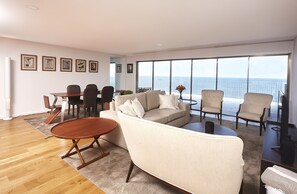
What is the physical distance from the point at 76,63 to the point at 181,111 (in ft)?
15.4

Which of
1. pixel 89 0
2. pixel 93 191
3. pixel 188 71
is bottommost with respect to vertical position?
pixel 93 191

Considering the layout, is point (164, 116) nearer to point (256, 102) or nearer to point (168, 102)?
point (168, 102)

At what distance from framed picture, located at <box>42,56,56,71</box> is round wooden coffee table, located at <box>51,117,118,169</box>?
3.82 meters

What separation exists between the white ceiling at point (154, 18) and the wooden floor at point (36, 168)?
2.36 metres

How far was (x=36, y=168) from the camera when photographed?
7.76 feet

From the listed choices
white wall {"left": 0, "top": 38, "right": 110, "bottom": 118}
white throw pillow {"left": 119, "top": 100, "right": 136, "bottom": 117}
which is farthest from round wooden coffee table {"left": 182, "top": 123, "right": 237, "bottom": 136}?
white wall {"left": 0, "top": 38, "right": 110, "bottom": 118}

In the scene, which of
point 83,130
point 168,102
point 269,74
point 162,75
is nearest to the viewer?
point 83,130

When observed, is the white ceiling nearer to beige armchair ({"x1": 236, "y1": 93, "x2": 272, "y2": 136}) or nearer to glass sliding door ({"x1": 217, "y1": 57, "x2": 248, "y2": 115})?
glass sliding door ({"x1": 217, "y1": 57, "x2": 248, "y2": 115})

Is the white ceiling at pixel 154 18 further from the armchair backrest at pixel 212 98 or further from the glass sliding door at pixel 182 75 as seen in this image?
the glass sliding door at pixel 182 75

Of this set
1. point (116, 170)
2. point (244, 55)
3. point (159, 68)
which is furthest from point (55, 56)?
point (244, 55)

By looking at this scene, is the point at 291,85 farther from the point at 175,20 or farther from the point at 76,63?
the point at 76,63

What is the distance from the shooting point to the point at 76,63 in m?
6.55

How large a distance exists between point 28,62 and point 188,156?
19.5 feet

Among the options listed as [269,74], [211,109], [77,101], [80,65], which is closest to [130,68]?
[80,65]
